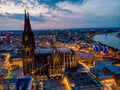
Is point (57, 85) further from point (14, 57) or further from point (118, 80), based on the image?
point (14, 57)

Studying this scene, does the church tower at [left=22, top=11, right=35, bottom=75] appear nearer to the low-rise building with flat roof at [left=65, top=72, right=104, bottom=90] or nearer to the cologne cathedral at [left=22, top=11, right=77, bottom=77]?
the cologne cathedral at [left=22, top=11, right=77, bottom=77]

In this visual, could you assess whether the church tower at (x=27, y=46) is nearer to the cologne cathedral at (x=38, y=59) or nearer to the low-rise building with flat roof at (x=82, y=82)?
the cologne cathedral at (x=38, y=59)

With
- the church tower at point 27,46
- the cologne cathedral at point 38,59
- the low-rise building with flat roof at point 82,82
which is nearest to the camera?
the low-rise building with flat roof at point 82,82

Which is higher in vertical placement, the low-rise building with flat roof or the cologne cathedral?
the cologne cathedral

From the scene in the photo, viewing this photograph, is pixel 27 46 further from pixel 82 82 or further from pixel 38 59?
pixel 82 82

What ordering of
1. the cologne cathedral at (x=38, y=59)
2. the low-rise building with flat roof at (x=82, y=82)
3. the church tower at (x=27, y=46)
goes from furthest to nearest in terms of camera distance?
the cologne cathedral at (x=38, y=59), the church tower at (x=27, y=46), the low-rise building with flat roof at (x=82, y=82)

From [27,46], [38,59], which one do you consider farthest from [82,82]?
[27,46]

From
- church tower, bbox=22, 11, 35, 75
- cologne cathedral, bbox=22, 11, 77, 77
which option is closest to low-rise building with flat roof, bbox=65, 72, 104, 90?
cologne cathedral, bbox=22, 11, 77, 77

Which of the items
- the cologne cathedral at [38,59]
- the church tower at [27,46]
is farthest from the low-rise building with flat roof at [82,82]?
the church tower at [27,46]

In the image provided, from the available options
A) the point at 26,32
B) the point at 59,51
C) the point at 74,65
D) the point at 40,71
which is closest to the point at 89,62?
the point at 74,65

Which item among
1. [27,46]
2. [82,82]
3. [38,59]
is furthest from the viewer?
[38,59]

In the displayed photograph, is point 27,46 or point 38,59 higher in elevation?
point 27,46

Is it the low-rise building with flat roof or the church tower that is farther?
the church tower
